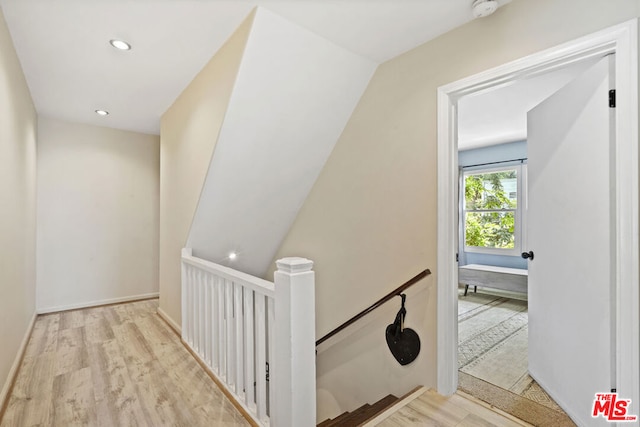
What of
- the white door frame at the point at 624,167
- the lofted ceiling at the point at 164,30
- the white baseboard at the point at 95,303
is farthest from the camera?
the white baseboard at the point at 95,303

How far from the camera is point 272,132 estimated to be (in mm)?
2406

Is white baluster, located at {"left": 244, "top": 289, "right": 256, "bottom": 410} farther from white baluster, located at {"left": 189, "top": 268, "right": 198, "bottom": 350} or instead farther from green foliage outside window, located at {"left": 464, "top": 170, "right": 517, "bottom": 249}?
green foliage outside window, located at {"left": 464, "top": 170, "right": 517, "bottom": 249}

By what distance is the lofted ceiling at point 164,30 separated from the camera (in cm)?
178

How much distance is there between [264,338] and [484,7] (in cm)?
219

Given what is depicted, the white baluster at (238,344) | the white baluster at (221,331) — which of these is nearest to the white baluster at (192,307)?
the white baluster at (221,331)

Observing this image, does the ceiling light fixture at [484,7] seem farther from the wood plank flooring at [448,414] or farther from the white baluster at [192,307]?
the white baluster at [192,307]

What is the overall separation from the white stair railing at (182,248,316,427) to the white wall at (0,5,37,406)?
1.19 meters

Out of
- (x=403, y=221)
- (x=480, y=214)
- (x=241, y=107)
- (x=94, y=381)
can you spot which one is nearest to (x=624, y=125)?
(x=403, y=221)

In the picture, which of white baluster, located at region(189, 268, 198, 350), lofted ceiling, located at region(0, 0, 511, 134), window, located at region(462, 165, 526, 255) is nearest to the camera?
lofted ceiling, located at region(0, 0, 511, 134)

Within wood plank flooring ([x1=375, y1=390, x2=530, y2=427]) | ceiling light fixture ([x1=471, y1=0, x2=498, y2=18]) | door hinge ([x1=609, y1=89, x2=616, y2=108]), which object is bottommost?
wood plank flooring ([x1=375, y1=390, x2=530, y2=427])

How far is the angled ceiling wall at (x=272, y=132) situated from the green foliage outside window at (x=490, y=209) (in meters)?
3.67

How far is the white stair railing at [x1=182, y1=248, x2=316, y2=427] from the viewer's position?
140 cm

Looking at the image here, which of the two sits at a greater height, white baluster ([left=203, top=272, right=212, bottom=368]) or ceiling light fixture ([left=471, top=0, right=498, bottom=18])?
ceiling light fixture ([left=471, top=0, right=498, bottom=18])

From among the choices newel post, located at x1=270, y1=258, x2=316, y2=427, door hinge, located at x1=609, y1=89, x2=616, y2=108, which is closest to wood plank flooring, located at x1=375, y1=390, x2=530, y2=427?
newel post, located at x1=270, y1=258, x2=316, y2=427
